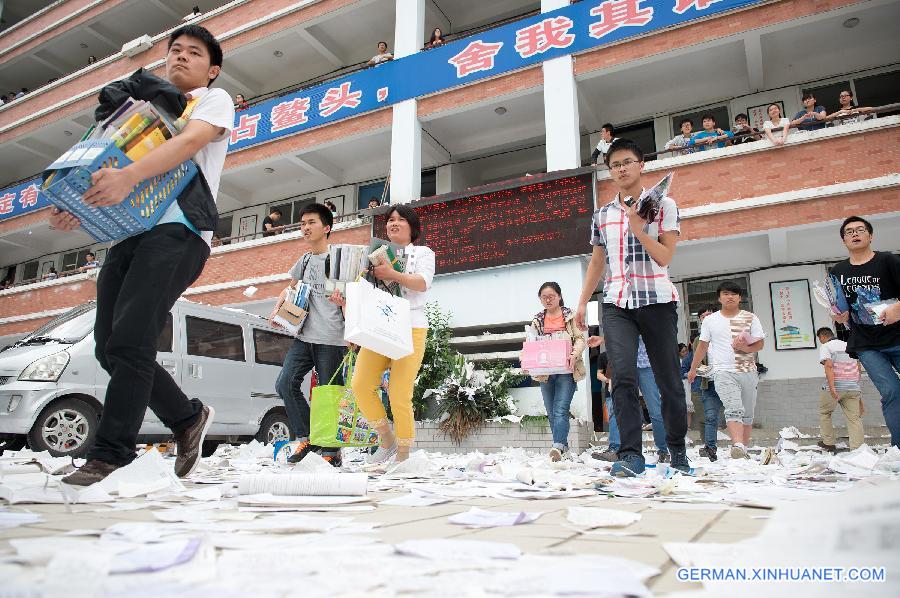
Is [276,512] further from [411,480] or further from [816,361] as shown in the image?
[816,361]

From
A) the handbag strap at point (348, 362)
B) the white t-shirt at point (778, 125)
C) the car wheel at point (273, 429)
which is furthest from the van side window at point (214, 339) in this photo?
the white t-shirt at point (778, 125)

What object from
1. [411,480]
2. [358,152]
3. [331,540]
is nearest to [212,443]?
[411,480]

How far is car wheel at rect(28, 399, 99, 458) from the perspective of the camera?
5316 mm

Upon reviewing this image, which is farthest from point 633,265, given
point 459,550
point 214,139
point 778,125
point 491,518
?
point 778,125

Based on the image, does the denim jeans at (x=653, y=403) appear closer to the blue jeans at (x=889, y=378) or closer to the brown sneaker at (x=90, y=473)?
the blue jeans at (x=889, y=378)

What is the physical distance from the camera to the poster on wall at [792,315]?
33.2 ft

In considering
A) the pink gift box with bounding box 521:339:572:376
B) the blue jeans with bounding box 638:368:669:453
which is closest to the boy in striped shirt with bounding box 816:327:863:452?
the blue jeans with bounding box 638:368:669:453

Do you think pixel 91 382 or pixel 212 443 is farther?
pixel 212 443

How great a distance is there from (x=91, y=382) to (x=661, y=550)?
6.05 m

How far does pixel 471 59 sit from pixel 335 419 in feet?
30.4

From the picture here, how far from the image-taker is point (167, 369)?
20.9ft

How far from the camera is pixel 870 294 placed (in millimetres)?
3760

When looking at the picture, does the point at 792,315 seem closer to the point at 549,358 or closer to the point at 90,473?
the point at 549,358

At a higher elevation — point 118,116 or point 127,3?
point 127,3
